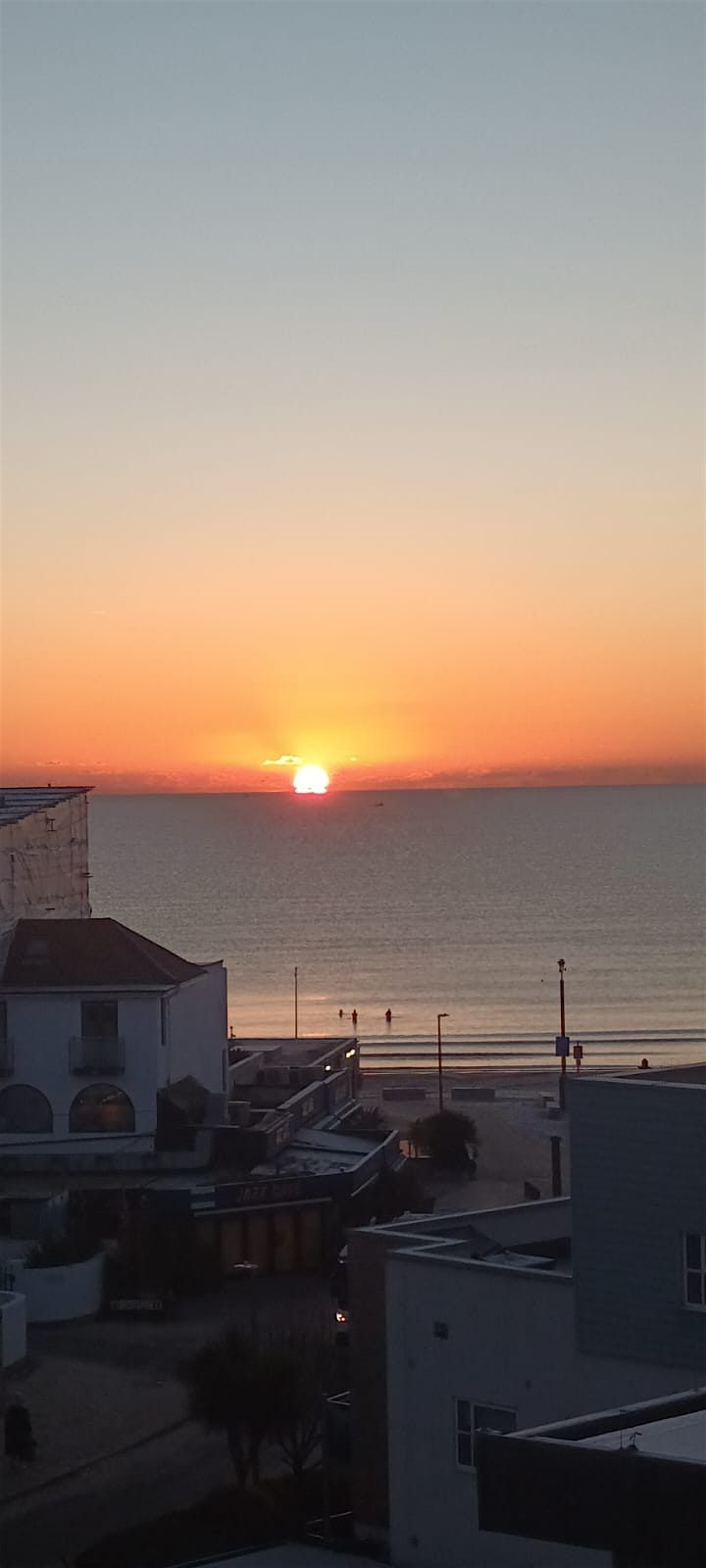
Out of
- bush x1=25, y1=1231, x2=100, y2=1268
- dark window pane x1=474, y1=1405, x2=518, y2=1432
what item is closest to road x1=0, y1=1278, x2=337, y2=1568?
bush x1=25, y1=1231, x2=100, y2=1268

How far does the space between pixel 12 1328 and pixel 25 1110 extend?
13836 millimetres

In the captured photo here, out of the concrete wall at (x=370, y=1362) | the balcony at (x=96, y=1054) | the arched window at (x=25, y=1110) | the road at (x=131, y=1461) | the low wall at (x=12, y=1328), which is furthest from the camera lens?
the arched window at (x=25, y=1110)

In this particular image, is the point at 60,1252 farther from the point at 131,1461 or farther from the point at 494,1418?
the point at 494,1418

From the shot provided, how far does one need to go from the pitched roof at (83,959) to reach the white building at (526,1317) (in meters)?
Result: 22.4

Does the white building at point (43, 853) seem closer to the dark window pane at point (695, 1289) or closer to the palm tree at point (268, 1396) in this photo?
the palm tree at point (268, 1396)

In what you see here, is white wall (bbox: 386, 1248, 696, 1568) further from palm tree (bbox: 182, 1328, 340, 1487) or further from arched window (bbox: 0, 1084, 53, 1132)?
arched window (bbox: 0, 1084, 53, 1132)

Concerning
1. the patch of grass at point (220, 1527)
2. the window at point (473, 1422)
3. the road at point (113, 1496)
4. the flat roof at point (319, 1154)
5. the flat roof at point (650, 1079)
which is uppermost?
the flat roof at point (650, 1079)

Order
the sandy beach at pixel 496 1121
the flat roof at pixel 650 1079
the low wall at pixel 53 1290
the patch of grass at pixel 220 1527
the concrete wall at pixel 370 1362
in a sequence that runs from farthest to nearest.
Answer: the sandy beach at pixel 496 1121 < the low wall at pixel 53 1290 < the patch of grass at pixel 220 1527 < the concrete wall at pixel 370 1362 < the flat roof at pixel 650 1079

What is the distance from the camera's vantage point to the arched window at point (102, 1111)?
40625 millimetres

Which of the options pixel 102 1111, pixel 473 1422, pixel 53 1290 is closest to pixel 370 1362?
pixel 473 1422

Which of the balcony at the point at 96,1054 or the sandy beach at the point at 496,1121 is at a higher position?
the balcony at the point at 96,1054

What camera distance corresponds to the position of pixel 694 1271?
15.6m

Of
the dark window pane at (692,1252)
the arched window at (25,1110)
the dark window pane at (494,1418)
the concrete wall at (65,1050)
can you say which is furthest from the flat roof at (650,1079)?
the arched window at (25,1110)

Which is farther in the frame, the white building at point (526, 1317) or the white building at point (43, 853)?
the white building at point (43, 853)
